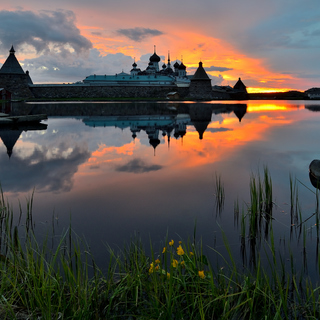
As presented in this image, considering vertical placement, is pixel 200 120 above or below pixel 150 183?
above

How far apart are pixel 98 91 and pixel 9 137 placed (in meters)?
54.5

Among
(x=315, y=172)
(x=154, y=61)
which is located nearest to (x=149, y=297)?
(x=315, y=172)

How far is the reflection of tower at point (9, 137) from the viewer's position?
35.8 ft

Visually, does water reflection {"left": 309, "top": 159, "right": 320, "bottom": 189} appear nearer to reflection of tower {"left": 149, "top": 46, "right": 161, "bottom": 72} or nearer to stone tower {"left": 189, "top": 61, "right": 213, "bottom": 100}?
stone tower {"left": 189, "top": 61, "right": 213, "bottom": 100}

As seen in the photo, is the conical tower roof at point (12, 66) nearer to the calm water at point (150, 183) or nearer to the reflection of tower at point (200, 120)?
the reflection of tower at point (200, 120)

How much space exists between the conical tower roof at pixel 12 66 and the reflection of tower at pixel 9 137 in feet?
156

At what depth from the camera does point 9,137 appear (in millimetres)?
13078

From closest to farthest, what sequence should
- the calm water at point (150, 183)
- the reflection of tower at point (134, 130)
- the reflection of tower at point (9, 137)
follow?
the calm water at point (150, 183), the reflection of tower at point (9, 137), the reflection of tower at point (134, 130)

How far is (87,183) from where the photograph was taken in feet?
21.8

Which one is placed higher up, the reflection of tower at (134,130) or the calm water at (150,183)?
the reflection of tower at (134,130)

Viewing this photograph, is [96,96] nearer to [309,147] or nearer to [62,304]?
[309,147]

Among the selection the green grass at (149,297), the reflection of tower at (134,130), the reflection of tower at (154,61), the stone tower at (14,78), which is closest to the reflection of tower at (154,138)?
the reflection of tower at (134,130)

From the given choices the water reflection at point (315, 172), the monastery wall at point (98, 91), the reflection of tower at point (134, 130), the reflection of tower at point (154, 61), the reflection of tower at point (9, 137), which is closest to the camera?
the water reflection at point (315, 172)

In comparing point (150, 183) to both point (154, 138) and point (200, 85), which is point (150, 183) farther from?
point (200, 85)
